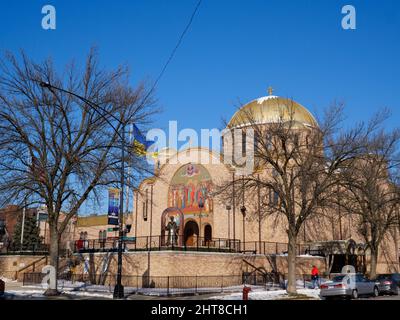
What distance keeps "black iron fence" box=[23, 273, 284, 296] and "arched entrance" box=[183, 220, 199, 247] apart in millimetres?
13102

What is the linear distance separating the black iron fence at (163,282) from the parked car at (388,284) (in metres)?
6.71

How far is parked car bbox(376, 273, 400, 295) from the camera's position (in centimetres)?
3069

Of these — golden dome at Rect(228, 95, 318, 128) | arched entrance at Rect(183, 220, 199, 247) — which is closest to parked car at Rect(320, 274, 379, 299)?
arched entrance at Rect(183, 220, 199, 247)

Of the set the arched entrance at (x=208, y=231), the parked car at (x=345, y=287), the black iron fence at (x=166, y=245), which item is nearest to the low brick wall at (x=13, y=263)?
the black iron fence at (x=166, y=245)

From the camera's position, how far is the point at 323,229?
49.8m

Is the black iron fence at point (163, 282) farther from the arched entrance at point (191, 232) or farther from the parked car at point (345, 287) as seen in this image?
the arched entrance at point (191, 232)

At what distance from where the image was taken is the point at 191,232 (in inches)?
1976

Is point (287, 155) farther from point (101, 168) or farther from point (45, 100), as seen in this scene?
point (45, 100)

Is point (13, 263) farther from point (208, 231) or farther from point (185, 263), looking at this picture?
point (208, 231)

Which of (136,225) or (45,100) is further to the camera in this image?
(136,225)

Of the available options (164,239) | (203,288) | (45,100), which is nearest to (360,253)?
(164,239)

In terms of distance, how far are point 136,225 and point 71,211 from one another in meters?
27.6

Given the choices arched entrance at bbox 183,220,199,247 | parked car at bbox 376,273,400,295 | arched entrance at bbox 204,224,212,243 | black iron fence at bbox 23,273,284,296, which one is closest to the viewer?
black iron fence at bbox 23,273,284,296

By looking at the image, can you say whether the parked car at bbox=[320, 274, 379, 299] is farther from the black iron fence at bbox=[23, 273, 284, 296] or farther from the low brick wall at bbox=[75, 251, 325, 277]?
the low brick wall at bbox=[75, 251, 325, 277]
